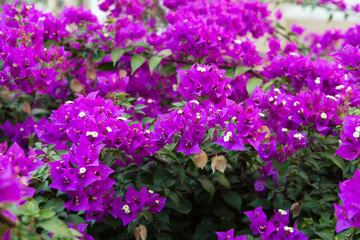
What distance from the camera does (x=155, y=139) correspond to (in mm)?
1227

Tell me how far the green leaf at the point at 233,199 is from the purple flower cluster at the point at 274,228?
0.39m

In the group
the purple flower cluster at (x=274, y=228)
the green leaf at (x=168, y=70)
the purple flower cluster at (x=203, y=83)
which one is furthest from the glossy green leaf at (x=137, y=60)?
the purple flower cluster at (x=274, y=228)

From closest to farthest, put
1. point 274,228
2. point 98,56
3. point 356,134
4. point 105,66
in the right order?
point 356,134 < point 274,228 < point 98,56 < point 105,66

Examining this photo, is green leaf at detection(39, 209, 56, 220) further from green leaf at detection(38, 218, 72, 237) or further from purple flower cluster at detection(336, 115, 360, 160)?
purple flower cluster at detection(336, 115, 360, 160)

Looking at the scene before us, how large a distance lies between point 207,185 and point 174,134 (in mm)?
407

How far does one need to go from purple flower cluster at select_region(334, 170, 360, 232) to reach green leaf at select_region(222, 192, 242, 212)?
706mm

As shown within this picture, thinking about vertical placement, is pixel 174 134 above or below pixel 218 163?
above

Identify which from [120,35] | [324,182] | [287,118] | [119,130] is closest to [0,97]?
[120,35]

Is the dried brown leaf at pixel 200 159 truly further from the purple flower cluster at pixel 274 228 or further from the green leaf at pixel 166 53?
the green leaf at pixel 166 53

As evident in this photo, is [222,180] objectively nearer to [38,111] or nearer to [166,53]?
[166,53]

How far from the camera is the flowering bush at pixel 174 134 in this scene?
1107mm

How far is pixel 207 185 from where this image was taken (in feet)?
5.07

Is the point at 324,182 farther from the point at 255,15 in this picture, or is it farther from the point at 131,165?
the point at 255,15

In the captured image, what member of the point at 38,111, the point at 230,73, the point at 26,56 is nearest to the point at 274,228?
the point at 230,73
